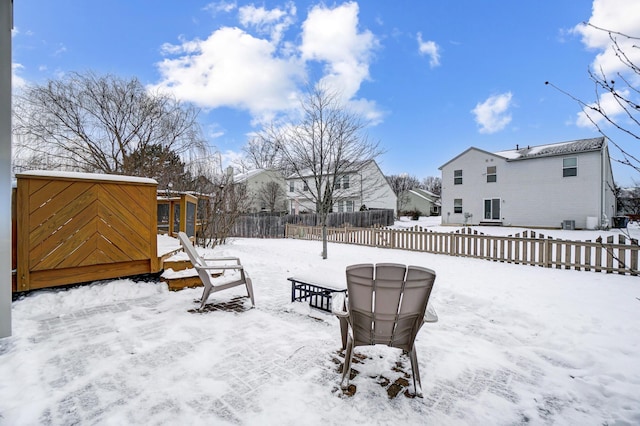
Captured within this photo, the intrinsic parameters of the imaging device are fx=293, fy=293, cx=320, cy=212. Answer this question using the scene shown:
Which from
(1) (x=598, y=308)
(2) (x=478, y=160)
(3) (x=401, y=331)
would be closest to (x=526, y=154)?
(2) (x=478, y=160)

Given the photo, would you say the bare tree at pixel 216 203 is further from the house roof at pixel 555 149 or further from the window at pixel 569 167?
the window at pixel 569 167

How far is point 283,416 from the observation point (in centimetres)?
202

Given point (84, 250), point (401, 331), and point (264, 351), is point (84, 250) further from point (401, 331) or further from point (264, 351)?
point (401, 331)

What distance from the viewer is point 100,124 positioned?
41.9 ft

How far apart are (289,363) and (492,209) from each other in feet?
71.0

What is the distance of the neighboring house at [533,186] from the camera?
16.8 meters

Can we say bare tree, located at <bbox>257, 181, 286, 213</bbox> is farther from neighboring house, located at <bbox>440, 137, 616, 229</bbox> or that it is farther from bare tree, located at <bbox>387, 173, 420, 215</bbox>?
Result: bare tree, located at <bbox>387, 173, 420, 215</bbox>

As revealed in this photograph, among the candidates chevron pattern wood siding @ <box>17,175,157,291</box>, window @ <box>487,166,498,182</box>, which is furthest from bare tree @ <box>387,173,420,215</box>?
chevron pattern wood siding @ <box>17,175,157,291</box>

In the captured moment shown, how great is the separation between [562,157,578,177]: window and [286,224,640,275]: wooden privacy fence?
10976 mm

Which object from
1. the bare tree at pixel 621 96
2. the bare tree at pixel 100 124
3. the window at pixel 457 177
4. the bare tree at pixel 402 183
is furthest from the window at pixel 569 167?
the bare tree at pixel 402 183

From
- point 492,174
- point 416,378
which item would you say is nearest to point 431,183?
point 492,174

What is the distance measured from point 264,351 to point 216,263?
4140 millimetres

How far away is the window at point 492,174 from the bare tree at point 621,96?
20.8 metres

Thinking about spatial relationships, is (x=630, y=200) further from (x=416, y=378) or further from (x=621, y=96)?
(x=416, y=378)
